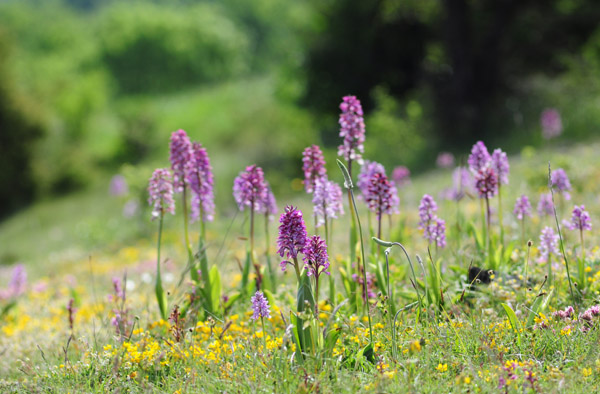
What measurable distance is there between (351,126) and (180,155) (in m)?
1.26

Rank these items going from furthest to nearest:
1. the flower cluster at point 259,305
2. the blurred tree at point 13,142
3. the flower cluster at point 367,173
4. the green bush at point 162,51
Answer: the green bush at point 162,51
the blurred tree at point 13,142
the flower cluster at point 367,173
the flower cluster at point 259,305

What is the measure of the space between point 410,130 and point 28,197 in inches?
670

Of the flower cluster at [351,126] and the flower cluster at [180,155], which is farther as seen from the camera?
the flower cluster at [180,155]

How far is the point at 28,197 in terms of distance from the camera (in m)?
24.8

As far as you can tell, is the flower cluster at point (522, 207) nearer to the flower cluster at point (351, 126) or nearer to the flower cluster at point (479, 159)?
the flower cluster at point (479, 159)

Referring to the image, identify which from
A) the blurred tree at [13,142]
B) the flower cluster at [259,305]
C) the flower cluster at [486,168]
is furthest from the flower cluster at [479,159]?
the blurred tree at [13,142]

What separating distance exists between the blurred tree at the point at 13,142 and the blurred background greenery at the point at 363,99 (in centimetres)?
5

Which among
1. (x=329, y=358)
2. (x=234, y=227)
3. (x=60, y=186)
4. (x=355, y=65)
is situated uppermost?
(x=355, y=65)

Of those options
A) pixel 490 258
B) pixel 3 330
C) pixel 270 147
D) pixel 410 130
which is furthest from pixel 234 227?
pixel 270 147

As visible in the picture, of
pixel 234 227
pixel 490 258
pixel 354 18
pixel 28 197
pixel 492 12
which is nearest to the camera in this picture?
pixel 490 258

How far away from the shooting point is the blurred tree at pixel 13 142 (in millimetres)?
23141

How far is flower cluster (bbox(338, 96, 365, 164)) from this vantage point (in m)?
4.00

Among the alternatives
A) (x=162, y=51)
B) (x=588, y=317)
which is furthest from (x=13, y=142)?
(x=162, y=51)

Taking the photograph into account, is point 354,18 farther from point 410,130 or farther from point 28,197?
point 28,197
